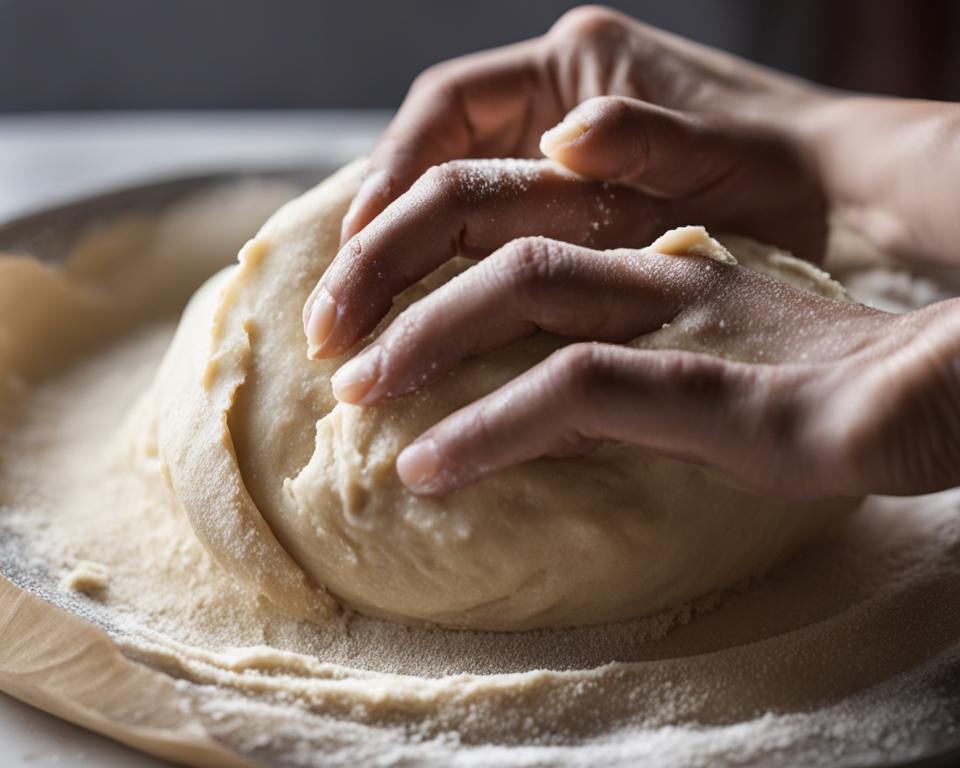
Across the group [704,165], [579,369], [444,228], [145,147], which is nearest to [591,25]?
[704,165]

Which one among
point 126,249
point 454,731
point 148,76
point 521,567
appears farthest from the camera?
point 148,76

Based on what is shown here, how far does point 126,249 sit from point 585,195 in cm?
87

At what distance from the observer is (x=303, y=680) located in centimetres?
89

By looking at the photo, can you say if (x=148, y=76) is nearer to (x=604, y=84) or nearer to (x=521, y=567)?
(x=604, y=84)

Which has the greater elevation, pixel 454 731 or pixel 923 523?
pixel 454 731

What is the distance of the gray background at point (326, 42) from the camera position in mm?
3082

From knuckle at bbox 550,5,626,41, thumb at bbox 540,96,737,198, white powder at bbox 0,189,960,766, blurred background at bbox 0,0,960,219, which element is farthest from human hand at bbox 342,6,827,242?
blurred background at bbox 0,0,960,219

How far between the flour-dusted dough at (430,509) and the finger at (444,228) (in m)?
0.05

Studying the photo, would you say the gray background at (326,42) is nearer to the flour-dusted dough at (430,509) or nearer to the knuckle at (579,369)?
the flour-dusted dough at (430,509)

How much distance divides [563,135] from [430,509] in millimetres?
432

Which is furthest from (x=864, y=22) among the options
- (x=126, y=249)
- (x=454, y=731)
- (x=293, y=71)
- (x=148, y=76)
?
(x=454, y=731)

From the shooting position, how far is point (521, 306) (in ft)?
3.05

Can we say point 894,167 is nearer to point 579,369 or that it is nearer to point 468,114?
point 468,114

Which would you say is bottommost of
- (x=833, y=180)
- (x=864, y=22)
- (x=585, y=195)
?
(x=864, y=22)
